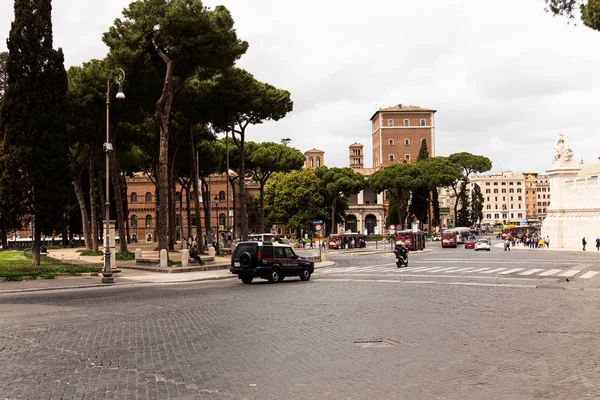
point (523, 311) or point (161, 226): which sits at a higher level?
point (161, 226)

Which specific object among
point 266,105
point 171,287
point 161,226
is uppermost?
point 266,105

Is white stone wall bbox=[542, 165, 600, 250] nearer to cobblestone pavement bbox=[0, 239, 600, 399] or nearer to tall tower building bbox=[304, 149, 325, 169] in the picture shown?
cobblestone pavement bbox=[0, 239, 600, 399]

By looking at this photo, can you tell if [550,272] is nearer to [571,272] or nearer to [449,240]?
[571,272]

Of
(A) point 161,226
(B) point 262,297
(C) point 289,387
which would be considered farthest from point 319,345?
(A) point 161,226

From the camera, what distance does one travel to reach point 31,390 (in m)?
7.08

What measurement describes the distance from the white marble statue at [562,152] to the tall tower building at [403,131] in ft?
251

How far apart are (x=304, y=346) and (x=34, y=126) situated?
77.4ft

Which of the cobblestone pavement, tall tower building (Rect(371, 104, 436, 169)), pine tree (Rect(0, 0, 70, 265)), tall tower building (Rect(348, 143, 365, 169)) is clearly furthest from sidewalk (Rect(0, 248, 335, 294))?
tall tower building (Rect(348, 143, 365, 169))

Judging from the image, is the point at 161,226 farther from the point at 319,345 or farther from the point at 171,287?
the point at 319,345

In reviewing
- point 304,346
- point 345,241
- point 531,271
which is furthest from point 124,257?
point 345,241

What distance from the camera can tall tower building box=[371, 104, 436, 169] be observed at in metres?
134

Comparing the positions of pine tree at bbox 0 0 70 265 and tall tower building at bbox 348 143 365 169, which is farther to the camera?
tall tower building at bbox 348 143 365 169

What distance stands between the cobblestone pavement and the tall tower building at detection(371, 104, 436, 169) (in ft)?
389

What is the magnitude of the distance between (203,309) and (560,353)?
8.96 meters
